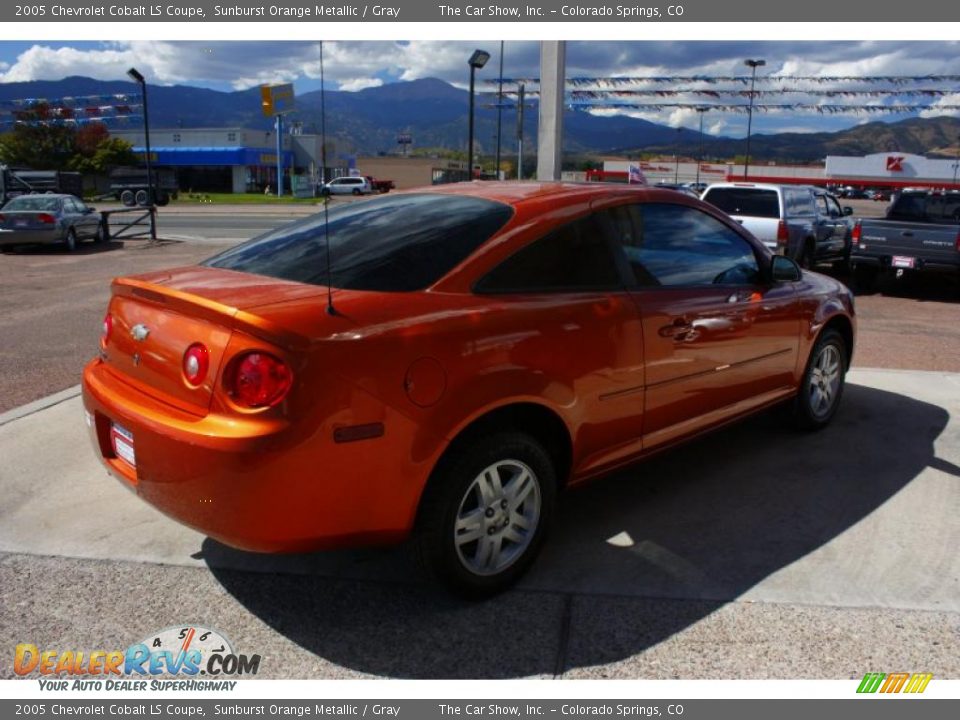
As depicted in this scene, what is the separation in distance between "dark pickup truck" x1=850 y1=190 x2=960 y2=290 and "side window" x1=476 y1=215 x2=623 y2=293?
10.7 meters

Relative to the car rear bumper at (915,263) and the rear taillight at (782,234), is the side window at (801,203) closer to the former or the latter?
the rear taillight at (782,234)

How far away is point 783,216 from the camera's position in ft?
41.0

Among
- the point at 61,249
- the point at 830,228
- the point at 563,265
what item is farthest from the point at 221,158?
the point at 563,265

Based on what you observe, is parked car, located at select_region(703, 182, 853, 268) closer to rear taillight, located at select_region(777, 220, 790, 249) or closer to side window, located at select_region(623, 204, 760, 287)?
rear taillight, located at select_region(777, 220, 790, 249)

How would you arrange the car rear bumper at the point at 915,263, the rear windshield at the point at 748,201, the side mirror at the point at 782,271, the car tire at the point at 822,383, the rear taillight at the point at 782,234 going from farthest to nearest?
1. the rear windshield at the point at 748,201
2. the rear taillight at the point at 782,234
3. the car rear bumper at the point at 915,263
4. the car tire at the point at 822,383
5. the side mirror at the point at 782,271

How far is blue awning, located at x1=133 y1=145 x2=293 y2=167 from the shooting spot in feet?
235

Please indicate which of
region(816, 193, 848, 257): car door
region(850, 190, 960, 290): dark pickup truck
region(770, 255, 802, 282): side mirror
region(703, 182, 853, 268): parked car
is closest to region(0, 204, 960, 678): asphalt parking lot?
region(770, 255, 802, 282): side mirror

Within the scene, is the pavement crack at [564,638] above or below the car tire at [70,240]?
below

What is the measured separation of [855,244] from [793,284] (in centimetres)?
917

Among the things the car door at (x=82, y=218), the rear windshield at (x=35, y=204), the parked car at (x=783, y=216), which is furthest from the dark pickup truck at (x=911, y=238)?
the rear windshield at (x=35, y=204)

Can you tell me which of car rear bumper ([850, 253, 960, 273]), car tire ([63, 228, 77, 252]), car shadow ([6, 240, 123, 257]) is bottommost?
car shadow ([6, 240, 123, 257])

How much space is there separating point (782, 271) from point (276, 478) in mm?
3307

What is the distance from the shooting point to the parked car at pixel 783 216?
12.4 meters

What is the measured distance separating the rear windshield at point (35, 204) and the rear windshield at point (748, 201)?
1514 centimetres
